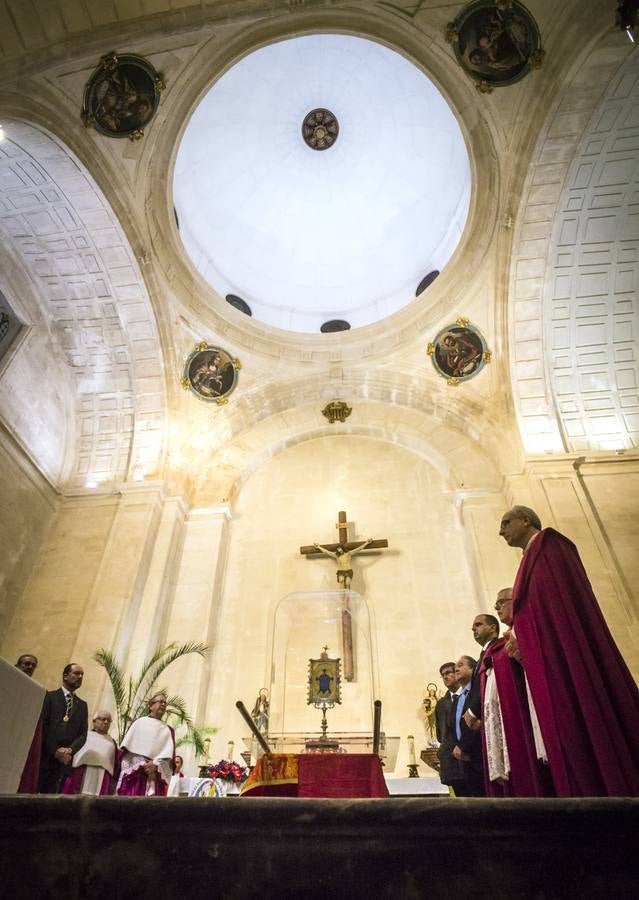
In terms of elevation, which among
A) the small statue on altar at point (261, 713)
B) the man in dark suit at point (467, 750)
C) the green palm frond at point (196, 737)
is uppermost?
the small statue on altar at point (261, 713)

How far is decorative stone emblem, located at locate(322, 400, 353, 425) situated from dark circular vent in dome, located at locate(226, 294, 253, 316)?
333 cm

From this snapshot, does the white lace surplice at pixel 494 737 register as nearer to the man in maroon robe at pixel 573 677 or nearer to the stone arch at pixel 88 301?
the man in maroon robe at pixel 573 677

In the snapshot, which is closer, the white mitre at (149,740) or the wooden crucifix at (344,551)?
the white mitre at (149,740)

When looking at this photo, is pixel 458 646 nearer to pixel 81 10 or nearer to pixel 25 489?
pixel 25 489

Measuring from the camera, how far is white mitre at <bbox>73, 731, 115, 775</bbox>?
5.66 meters

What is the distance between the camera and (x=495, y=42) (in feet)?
27.3

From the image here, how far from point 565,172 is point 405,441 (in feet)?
19.3

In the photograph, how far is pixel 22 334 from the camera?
10.2m

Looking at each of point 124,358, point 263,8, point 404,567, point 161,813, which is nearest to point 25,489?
point 124,358

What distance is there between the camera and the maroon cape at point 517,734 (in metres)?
3.05

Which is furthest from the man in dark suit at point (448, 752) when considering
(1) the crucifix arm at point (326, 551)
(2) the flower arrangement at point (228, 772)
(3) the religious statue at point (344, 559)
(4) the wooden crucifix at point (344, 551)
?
(1) the crucifix arm at point (326, 551)

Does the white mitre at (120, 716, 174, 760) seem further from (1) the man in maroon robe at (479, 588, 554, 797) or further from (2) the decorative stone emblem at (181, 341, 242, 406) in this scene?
(2) the decorative stone emblem at (181, 341, 242, 406)

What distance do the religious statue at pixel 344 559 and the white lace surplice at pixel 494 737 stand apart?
20.8ft

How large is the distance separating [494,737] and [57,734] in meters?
4.22
